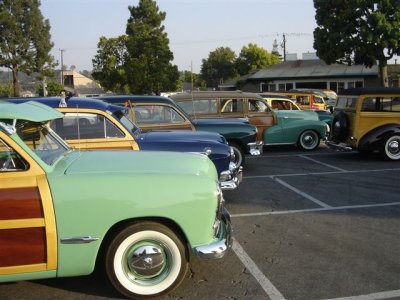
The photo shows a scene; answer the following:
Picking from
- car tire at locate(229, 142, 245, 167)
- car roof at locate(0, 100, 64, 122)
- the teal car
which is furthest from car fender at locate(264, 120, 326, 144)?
car roof at locate(0, 100, 64, 122)

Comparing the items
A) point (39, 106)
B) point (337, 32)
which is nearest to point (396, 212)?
point (39, 106)

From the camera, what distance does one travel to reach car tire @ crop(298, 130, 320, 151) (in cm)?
1365

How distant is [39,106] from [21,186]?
1.30m

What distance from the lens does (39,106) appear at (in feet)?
15.4

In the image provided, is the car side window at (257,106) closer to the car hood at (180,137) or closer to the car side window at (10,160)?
the car hood at (180,137)

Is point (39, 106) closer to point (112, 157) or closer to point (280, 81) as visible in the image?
point (112, 157)

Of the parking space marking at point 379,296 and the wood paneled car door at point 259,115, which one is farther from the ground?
the wood paneled car door at point 259,115

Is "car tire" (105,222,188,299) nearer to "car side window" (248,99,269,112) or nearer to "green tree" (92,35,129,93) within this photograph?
"car side window" (248,99,269,112)

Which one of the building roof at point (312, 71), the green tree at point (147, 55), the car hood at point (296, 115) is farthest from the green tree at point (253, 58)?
the car hood at point (296, 115)

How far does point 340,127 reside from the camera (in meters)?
11.6

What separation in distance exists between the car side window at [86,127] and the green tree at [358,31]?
2528cm

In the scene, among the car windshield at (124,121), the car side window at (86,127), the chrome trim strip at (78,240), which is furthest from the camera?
the car windshield at (124,121)

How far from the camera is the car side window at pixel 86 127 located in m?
6.63

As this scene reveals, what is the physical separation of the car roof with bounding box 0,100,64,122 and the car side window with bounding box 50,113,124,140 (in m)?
1.90
